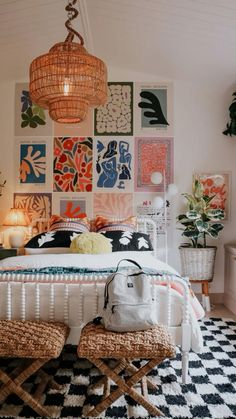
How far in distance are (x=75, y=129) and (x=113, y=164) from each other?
0.65 m

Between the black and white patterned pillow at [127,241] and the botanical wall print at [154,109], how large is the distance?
146cm

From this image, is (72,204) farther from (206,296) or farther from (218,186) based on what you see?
(206,296)

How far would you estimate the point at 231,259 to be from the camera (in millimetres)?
4441

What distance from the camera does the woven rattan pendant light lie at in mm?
2377

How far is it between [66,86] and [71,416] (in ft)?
6.39

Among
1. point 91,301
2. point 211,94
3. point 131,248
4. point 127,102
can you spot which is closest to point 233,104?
point 211,94

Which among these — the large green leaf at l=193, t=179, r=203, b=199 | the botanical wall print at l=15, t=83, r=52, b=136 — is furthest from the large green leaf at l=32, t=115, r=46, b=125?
the large green leaf at l=193, t=179, r=203, b=199

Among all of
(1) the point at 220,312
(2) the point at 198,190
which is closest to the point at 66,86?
(2) the point at 198,190

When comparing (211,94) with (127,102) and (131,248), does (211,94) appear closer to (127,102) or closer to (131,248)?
(127,102)

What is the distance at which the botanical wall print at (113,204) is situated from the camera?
4727 mm

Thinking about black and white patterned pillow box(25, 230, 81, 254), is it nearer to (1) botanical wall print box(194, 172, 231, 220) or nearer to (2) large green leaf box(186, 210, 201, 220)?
(2) large green leaf box(186, 210, 201, 220)

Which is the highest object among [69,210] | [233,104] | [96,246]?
[233,104]

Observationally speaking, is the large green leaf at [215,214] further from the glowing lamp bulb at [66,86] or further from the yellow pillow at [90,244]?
the glowing lamp bulb at [66,86]

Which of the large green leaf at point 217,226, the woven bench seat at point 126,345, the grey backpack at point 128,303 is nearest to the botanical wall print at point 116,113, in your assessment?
the large green leaf at point 217,226
